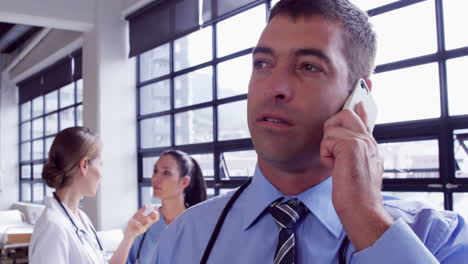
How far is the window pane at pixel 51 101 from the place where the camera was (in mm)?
9831

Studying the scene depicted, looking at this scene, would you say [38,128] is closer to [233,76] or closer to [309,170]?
[233,76]

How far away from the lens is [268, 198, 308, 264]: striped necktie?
957 millimetres

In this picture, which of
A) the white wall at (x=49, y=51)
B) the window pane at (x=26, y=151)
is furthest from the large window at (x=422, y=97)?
the window pane at (x=26, y=151)

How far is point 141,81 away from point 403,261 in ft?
21.4

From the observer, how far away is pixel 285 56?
1027mm

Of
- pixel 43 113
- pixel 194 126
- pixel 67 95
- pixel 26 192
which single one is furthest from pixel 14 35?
pixel 194 126

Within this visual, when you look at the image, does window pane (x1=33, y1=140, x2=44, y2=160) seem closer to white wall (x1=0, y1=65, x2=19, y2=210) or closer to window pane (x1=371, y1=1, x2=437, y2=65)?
white wall (x1=0, y1=65, x2=19, y2=210)

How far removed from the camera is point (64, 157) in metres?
2.76

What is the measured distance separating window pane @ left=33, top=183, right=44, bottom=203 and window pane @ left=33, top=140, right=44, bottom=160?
62cm

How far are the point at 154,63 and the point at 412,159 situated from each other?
441cm

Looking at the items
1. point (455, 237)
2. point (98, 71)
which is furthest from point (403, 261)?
point (98, 71)

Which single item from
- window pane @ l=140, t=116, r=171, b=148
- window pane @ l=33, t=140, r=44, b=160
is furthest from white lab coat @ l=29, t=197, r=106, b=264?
window pane @ l=33, t=140, r=44, b=160

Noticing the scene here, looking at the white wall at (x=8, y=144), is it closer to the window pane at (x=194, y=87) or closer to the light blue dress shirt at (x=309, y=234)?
the window pane at (x=194, y=87)

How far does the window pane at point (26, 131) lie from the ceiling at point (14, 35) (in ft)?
6.03
